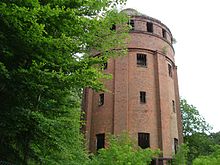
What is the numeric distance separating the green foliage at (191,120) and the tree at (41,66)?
1029 inches

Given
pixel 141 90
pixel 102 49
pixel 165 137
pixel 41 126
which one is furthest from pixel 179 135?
pixel 41 126

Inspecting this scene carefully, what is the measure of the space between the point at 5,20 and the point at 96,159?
953 centimetres

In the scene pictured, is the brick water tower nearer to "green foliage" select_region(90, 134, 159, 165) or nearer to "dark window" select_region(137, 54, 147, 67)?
"dark window" select_region(137, 54, 147, 67)

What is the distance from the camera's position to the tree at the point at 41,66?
293 inches

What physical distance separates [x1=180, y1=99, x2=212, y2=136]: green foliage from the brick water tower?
1046 centimetres

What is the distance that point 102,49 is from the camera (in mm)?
10305

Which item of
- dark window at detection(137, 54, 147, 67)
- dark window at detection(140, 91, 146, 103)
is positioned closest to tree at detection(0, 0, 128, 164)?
dark window at detection(140, 91, 146, 103)

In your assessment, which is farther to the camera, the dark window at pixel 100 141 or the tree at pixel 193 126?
the tree at pixel 193 126

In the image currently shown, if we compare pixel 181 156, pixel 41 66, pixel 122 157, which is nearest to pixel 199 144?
pixel 181 156

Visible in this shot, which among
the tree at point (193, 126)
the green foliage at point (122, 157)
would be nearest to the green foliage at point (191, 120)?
the tree at point (193, 126)

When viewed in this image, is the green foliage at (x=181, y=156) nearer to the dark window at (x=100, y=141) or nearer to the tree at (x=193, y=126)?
the dark window at (x=100, y=141)

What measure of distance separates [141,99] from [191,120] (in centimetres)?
1460

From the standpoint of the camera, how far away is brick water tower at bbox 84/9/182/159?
20641mm

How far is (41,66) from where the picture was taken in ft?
24.4
